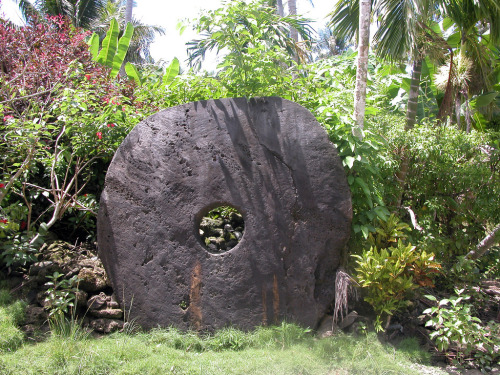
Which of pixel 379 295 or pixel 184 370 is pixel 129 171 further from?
pixel 379 295

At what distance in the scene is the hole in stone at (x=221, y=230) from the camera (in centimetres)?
509

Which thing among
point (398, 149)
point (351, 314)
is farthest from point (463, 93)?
point (351, 314)

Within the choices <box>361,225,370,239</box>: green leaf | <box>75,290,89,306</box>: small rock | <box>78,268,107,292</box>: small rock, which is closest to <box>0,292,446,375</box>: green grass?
<box>75,290,89,306</box>: small rock

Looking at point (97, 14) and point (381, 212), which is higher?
point (97, 14)

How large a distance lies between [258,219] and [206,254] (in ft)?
2.03

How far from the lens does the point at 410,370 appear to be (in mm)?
3561

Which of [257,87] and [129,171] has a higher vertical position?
[257,87]

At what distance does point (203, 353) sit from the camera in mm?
3779

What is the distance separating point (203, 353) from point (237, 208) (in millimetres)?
1375

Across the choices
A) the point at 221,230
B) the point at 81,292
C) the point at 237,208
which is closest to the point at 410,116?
the point at 221,230

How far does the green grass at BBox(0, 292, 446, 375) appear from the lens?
11.1 ft

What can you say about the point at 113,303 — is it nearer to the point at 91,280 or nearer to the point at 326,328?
the point at 91,280

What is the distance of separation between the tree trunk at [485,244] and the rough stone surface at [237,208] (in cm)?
185

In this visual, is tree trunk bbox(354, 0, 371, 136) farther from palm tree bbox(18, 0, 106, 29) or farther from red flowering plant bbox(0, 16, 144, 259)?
palm tree bbox(18, 0, 106, 29)
